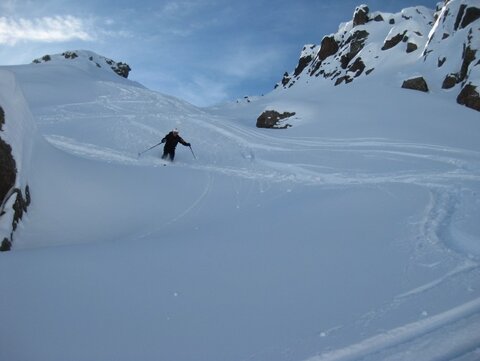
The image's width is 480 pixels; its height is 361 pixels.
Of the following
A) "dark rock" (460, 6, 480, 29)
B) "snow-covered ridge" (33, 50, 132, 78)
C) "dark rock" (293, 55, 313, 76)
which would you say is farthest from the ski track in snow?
"dark rock" (293, 55, 313, 76)

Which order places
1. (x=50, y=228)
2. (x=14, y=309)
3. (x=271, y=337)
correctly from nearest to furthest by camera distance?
(x=271, y=337)
(x=14, y=309)
(x=50, y=228)

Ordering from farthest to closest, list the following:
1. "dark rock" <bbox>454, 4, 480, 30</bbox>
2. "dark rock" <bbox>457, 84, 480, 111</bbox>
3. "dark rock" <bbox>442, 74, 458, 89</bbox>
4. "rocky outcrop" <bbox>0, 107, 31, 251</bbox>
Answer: "dark rock" <bbox>454, 4, 480, 30</bbox> < "dark rock" <bbox>442, 74, 458, 89</bbox> < "dark rock" <bbox>457, 84, 480, 111</bbox> < "rocky outcrop" <bbox>0, 107, 31, 251</bbox>

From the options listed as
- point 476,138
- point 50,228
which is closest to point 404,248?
point 50,228

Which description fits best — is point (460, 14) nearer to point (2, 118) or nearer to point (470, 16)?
point (470, 16)

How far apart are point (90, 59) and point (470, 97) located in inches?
2638

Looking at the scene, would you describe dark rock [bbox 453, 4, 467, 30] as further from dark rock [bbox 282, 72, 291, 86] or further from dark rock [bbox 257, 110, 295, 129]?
dark rock [bbox 282, 72, 291, 86]

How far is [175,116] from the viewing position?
20.7 meters

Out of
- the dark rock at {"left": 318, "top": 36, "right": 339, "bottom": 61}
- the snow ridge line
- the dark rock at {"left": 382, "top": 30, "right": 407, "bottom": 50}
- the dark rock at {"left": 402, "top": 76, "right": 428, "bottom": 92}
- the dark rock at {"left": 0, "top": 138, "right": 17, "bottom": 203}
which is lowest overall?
the snow ridge line

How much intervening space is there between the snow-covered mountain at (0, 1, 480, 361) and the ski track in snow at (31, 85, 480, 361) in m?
0.03

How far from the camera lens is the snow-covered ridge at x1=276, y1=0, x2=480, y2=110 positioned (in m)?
25.5

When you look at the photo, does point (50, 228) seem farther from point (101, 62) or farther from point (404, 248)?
point (101, 62)

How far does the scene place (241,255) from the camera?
466 cm

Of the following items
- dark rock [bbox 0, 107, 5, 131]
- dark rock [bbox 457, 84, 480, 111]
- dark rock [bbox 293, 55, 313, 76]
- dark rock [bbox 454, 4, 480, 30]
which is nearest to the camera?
dark rock [bbox 0, 107, 5, 131]

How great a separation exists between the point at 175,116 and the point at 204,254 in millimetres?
17000
